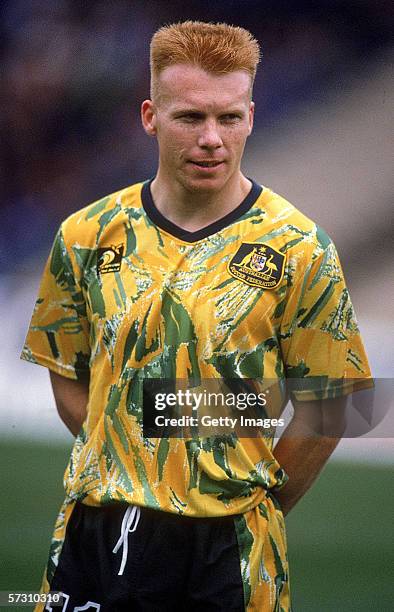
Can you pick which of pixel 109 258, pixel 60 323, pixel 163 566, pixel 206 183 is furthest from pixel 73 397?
pixel 206 183

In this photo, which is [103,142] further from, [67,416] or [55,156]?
[67,416]

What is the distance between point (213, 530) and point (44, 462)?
3717mm

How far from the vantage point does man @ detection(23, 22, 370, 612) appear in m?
2.23

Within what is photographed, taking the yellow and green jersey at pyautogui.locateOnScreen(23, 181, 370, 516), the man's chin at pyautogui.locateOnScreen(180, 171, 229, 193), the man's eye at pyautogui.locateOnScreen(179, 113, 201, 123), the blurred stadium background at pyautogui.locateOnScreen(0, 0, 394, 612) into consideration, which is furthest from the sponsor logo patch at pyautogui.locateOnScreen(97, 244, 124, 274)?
the blurred stadium background at pyautogui.locateOnScreen(0, 0, 394, 612)

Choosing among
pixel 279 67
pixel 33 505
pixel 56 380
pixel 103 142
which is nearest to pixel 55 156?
pixel 103 142

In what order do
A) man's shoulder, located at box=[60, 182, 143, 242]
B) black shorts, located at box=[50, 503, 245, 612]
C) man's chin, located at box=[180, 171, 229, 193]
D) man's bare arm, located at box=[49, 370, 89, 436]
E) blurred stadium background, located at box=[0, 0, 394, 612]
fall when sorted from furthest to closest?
1. blurred stadium background, located at box=[0, 0, 394, 612]
2. man's bare arm, located at box=[49, 370, 89, 436]
3. man's shoulder, located at box=[60, 182, 143, 242]
4. man's chin, located at box=[180, 171, 229, 193]
5. black shorts, located at box=[50, 503, 245, 612]

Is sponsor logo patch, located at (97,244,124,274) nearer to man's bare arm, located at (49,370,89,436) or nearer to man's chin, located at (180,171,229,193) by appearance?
man's chin, located at (180,171,229,193)

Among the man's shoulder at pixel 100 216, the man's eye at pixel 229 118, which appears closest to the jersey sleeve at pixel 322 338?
the man's eye at pixel 229 118

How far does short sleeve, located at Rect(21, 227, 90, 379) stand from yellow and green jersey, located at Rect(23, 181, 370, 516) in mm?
89

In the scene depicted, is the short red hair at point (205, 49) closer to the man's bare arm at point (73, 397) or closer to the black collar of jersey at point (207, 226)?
the black collar of jersey at point (207, 226)

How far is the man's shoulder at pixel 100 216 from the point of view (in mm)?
2439

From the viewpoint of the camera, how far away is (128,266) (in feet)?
7.73

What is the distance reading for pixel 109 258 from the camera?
2.39 m

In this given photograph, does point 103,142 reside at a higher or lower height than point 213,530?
higher
